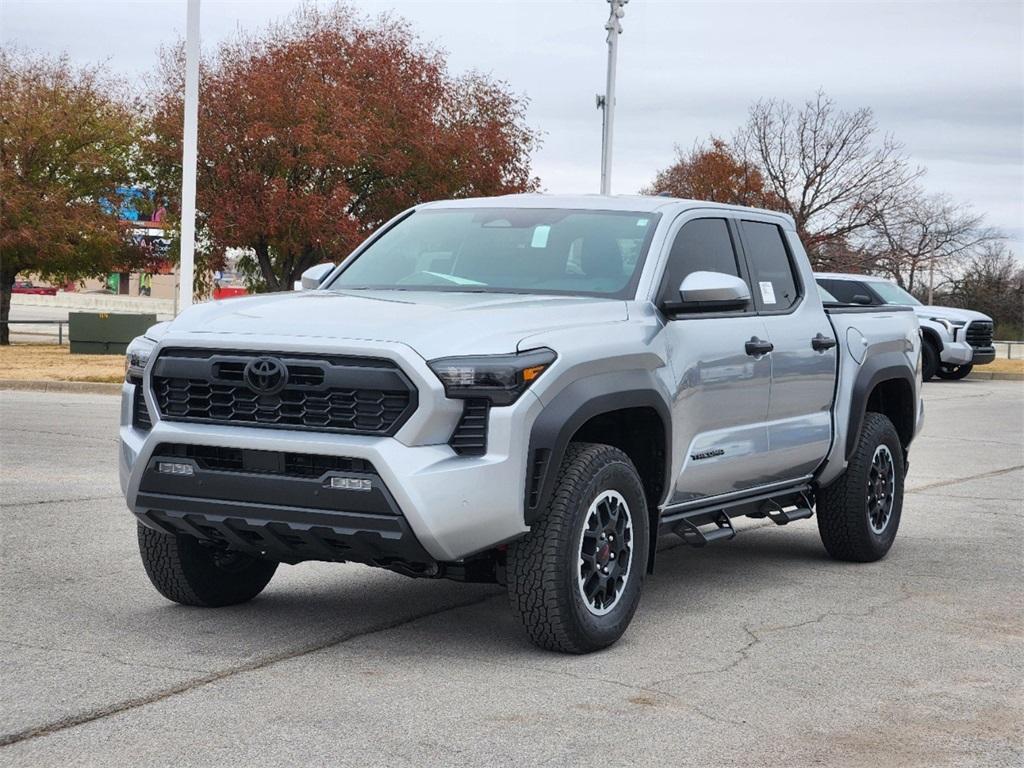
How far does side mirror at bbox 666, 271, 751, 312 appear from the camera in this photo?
22.2 feet

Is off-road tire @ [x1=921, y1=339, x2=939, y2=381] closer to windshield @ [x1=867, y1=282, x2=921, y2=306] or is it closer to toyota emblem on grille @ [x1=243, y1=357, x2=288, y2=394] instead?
windshield @ [x1=867, y1=282, x2=921, y2=306]

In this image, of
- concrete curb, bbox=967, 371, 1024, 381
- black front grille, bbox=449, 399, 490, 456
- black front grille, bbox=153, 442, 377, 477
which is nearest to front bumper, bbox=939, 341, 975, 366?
concrete curb, bbox=967, 371, 1024, 381

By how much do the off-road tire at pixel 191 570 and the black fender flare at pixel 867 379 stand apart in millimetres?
3413

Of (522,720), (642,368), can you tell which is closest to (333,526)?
(522,720)

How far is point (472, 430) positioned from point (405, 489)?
0.35 metres

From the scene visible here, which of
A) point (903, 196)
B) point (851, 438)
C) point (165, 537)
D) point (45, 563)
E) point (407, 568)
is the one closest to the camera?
point (407, 568)

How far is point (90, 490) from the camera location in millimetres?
10828

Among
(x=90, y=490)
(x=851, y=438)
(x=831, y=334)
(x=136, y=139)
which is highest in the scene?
(x=136, y=139)

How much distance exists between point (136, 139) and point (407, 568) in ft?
111

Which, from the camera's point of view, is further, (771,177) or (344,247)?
(771,177)

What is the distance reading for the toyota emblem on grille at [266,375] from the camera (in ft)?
19.1

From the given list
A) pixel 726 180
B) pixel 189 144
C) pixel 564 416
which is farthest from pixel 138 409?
pixel 726 180

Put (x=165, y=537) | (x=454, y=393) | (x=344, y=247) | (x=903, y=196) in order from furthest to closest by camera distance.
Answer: (x=903, y=196) < (x=344, y=247) < (x=165, y=537) < (x=454, y=393)

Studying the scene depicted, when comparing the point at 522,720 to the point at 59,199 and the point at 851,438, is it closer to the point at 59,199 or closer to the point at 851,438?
the point at 851,438
